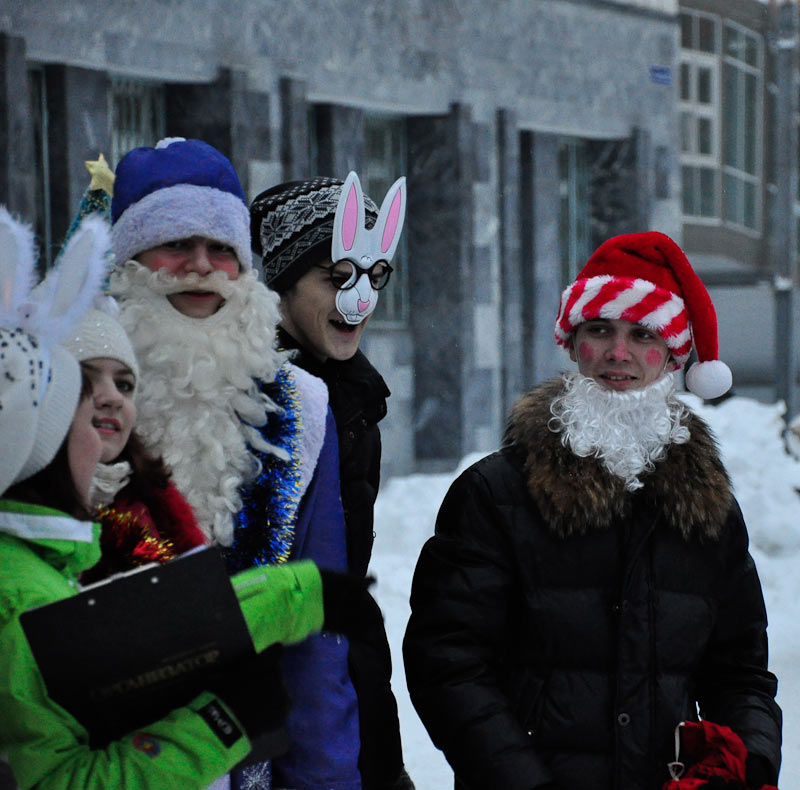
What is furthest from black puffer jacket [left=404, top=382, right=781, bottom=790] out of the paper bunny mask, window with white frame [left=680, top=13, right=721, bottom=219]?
window with white frame [left=680, top=13, right=721, bottom=219]

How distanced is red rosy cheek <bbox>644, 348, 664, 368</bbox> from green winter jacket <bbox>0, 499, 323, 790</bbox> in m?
1.29

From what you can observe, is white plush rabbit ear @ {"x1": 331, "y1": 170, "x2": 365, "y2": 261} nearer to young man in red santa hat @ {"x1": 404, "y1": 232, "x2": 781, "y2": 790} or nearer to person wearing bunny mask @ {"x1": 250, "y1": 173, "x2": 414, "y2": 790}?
person wearing bunny mask @ {"x1": 250, "y1": 173, "x2": 414, "y2": 790}

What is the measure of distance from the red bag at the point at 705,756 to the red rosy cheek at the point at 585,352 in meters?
0.82

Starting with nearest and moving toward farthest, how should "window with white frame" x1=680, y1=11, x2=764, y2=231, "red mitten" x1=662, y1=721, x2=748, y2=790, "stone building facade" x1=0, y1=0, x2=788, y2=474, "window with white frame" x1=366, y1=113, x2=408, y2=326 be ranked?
"red mitten" x1=662, y1=721, x2=748, y2=790 < "stone building facade" x1=0, y1=0, x2=788, y2=474 < "window with white frame" x1=366, y1=113, x2=408, y2=326 < "window with white frame" x1=680, y1=11, x2=764, y2=231

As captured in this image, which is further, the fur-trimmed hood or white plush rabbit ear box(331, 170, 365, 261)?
white plush rabbit ear box(331, 170, 365, 261)

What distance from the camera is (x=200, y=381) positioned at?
2.55 meters

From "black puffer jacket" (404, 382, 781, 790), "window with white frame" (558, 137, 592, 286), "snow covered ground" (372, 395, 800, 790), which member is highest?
"window with white frame" (558, 137, 592, 286)

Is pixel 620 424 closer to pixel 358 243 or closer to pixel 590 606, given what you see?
pixel 590 606

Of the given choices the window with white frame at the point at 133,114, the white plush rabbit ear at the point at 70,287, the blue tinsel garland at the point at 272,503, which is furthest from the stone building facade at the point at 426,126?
the white plush rabbit ear at the point at 70,287

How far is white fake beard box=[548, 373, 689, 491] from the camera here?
2703 millimetres

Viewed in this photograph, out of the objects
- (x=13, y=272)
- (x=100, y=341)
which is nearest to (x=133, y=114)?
(x=100, y=341)

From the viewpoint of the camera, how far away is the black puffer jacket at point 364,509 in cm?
272

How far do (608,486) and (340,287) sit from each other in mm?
881

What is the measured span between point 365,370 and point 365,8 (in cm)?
766
